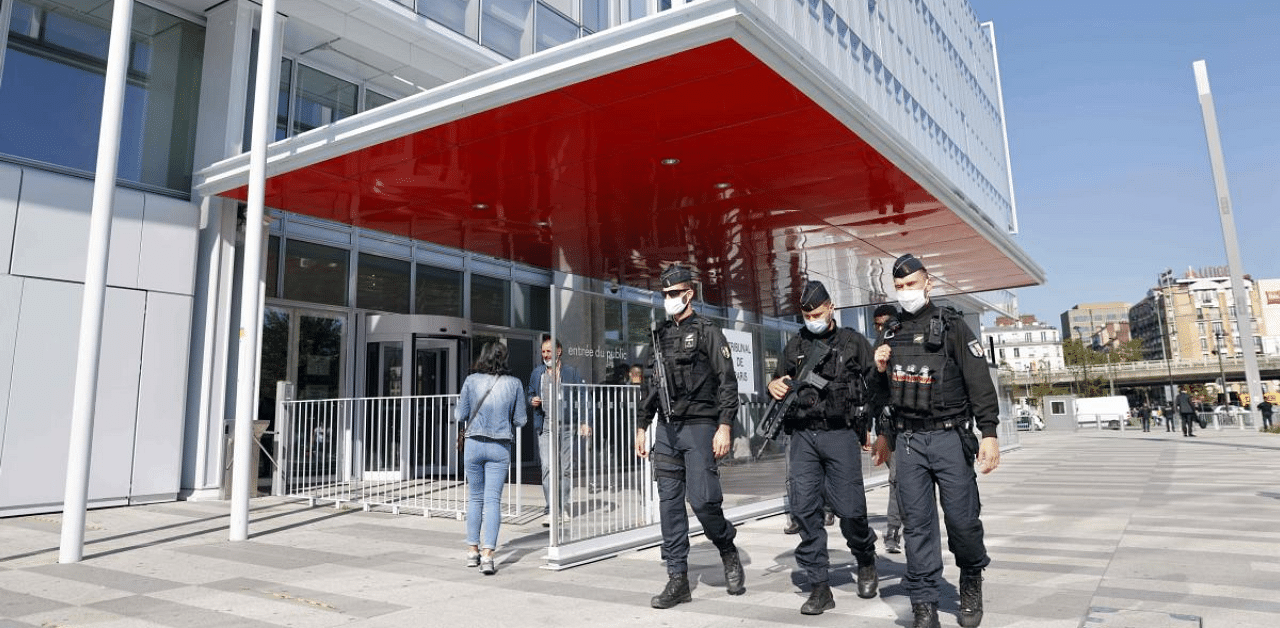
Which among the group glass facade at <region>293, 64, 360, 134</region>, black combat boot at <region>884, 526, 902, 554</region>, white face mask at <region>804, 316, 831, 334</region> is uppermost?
glass facade at <region>293, 64, 360, 134</region>

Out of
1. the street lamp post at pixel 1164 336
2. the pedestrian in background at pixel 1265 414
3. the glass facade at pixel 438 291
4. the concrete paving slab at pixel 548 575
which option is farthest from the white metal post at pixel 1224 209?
the glass facade at pixel 438 291

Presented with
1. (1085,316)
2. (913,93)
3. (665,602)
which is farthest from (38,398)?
(1085,316)

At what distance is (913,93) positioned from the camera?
3123 cm

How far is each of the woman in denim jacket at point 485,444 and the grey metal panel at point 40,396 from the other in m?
6.15

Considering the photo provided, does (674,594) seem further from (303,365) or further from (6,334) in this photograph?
(303,365)

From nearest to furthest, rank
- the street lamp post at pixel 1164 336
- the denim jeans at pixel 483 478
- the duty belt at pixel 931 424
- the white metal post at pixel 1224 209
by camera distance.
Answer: the duty belt at pixel 931 424 < the denim jeans at pixel 483 478 < the white metal post at pixel 1224 209 < the street lamp post at pixel 1164 336

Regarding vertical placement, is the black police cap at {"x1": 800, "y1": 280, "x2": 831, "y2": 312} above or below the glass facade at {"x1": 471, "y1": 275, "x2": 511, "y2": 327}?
below

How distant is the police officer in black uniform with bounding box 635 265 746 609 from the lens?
4539 mm

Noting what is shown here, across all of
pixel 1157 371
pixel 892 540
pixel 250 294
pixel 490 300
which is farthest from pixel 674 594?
pixel 1157 371

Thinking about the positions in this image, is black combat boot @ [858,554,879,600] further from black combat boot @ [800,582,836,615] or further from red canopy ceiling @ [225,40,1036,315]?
red canopy ceiling @ [225,40,1036,315]

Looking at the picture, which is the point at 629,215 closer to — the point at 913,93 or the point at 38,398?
the point at 38,398

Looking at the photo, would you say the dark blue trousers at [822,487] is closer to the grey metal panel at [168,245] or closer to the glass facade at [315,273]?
the grey metal panel at [168,245]

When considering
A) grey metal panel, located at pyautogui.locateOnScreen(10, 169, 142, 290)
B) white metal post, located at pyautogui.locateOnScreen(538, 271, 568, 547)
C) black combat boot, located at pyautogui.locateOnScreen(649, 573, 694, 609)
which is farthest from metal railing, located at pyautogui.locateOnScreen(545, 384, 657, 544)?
grey metal panel, located at pyautogui.locateOnScreen(10, 169, 142, 290)

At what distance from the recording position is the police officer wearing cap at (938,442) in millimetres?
3760
